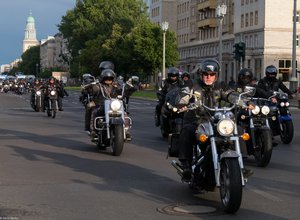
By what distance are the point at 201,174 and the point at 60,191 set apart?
1923mm

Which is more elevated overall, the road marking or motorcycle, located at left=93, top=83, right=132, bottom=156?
motorcycle, located at left=93, top=83, right=132, bottom=156

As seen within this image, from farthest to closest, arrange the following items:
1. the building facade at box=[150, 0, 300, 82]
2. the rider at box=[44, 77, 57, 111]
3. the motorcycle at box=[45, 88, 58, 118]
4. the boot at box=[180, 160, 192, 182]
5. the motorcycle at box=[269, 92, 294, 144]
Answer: the building facade at box=[150, 0, 300, 82] < the rider at box=[44, 77, 57, 111] < the motorcycle at box=[45, 88, 58, 118] < the motorcycle at box=[269, 92, 294, 144] < the boot at box=[180, 160, 192, 182]

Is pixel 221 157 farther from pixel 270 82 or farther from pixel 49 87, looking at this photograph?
pixel 49 87

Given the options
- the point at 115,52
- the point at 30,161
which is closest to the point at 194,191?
the point at 30,161

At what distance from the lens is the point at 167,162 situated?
1184 centimetres

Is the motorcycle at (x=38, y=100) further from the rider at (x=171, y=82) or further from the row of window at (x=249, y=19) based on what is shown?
the row of window at (x=249, y=19)

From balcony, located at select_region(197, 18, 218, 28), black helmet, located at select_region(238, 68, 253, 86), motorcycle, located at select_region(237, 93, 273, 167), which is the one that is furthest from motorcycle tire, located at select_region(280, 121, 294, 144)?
balcony, located at select_region(197, 18, 218, 28)

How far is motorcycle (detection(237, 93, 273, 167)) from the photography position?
11.2 metres

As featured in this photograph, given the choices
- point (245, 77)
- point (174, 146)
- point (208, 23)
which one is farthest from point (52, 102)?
point (208, 23)

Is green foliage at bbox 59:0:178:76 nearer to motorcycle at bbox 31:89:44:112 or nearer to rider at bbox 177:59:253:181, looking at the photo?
motorcycle at bbox 31:89:44:112

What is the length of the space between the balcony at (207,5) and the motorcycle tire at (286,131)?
84530 millimetres

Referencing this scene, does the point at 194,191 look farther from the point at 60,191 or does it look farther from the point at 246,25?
the point at 246,25

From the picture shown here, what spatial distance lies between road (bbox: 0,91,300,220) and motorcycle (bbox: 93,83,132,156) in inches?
9.4

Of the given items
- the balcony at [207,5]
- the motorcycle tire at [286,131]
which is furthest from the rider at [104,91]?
the balcony at [207,5]
